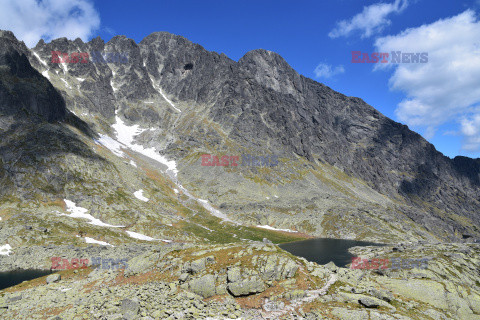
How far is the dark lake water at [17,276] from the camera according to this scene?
57.2 m

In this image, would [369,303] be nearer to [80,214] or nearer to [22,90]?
[80,214]

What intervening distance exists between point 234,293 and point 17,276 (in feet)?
204

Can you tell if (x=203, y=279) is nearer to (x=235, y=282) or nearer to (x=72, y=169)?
(x=235, y=282)

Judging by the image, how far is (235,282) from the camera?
31.2 m

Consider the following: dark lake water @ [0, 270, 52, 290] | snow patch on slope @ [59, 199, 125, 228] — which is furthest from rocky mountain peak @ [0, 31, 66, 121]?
dark lake water @ [0, 270, 52, 290]

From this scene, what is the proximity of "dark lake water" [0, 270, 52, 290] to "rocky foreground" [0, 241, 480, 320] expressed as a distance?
76.8 ft

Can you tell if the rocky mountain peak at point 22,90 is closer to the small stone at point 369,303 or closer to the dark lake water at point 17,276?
the dark lake water at point 17,276

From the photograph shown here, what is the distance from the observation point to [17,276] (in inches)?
2443

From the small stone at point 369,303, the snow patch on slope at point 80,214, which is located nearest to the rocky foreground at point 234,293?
the small stone at point 369,303

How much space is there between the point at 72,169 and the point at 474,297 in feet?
501

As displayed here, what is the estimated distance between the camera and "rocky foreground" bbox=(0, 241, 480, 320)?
2681 centimetres

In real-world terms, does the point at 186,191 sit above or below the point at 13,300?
above

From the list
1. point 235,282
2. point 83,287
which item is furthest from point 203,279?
point 83,287

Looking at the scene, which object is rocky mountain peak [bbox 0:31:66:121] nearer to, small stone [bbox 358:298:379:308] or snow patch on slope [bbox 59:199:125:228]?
snow patch on slope [bbox 59:199:125:228]
